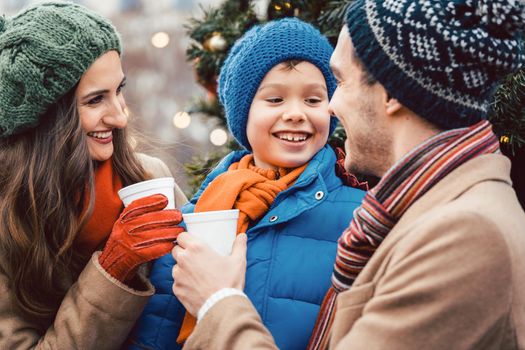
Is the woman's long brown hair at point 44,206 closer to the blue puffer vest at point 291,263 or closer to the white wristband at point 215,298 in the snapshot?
the blue puffer vest at point 291,263

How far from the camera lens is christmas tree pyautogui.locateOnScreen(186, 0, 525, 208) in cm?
248

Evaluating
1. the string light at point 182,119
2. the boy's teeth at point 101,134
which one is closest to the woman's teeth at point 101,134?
the boy's teeth at point 101,134

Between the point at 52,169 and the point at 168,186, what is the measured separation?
0.53 m

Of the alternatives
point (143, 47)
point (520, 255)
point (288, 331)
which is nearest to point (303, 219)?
point (288, 331)

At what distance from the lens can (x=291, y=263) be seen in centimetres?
205

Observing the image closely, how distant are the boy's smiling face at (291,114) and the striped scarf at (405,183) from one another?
0.64 metres

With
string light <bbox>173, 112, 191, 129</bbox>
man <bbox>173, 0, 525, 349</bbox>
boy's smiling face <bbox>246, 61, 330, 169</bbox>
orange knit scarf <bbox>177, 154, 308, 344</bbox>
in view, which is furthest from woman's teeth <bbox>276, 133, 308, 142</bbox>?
string light <bbox>173, 112, 191, 129</bbox>

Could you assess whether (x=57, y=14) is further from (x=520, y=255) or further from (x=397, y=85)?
(x=520, y=255)

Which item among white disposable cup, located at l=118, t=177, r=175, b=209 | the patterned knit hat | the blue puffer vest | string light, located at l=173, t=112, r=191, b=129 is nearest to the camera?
the patterned knit hat

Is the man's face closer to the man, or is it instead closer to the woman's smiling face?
the man

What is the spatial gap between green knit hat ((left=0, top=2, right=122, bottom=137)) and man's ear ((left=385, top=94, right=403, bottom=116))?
3.94ft

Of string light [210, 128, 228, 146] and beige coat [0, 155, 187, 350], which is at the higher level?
beige coat [0, 155, 187, 350]

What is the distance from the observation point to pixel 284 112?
7.39 ft

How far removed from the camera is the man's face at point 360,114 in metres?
1.75
